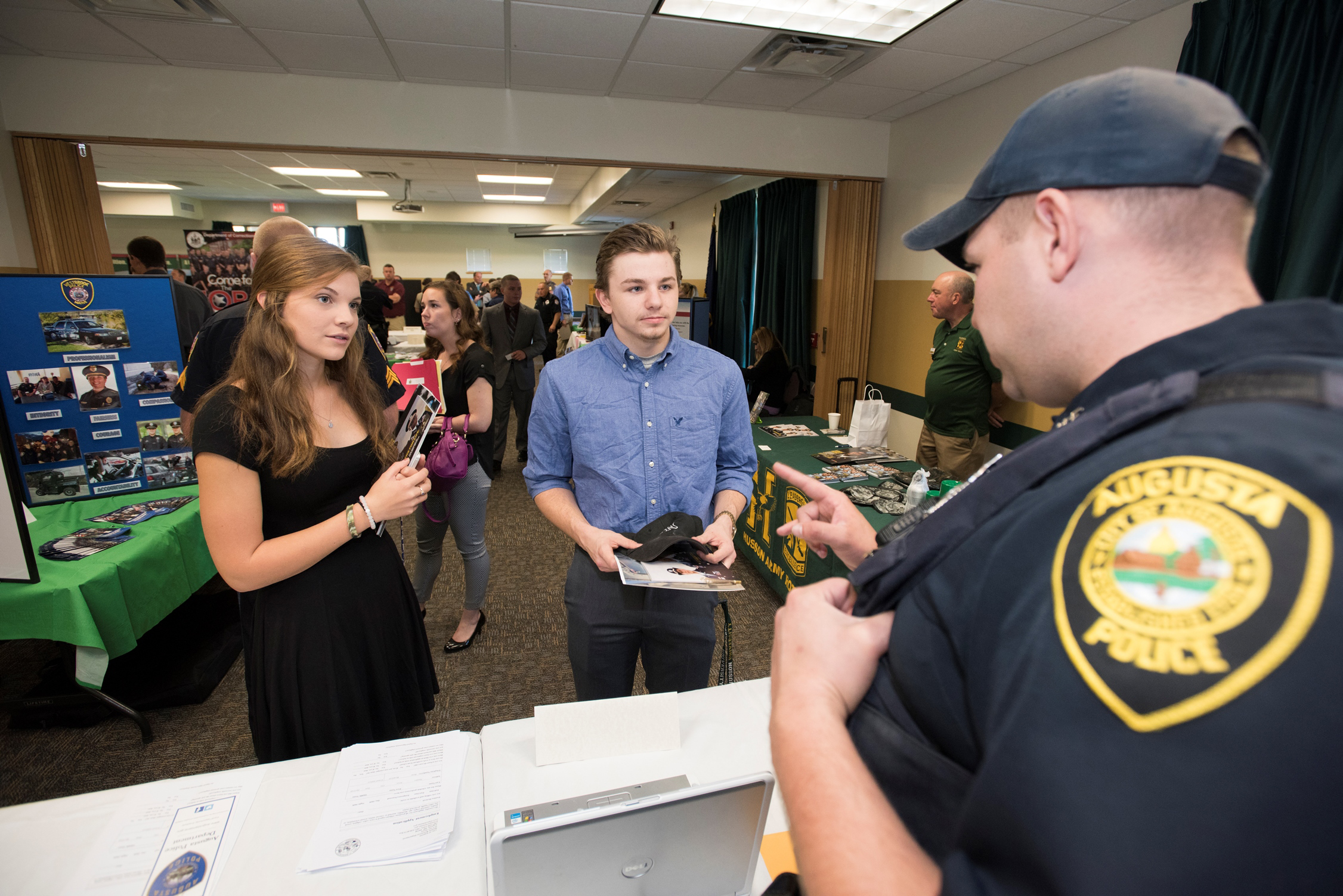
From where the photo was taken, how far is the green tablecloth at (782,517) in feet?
8.90

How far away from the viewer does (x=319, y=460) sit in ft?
4.37

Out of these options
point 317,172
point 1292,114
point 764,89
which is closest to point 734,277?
point 764,89

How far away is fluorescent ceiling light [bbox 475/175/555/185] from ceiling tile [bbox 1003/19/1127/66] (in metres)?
6.42

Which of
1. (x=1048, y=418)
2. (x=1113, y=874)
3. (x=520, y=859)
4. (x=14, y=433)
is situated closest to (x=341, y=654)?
(x=520, y=859)

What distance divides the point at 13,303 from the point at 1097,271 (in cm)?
351

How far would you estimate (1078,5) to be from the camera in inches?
108

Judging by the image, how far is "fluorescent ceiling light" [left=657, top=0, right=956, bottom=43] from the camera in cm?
288

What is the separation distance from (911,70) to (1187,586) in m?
4.30

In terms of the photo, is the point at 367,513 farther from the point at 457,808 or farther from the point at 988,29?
the point at 988,29

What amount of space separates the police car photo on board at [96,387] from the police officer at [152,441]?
148mm

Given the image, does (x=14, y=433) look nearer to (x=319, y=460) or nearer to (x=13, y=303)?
(x=13, y=303)

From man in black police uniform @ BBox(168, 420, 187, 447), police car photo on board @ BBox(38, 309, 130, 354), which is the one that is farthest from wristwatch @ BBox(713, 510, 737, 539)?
police car photo on board @ BBox(38, 309, 130, 354)

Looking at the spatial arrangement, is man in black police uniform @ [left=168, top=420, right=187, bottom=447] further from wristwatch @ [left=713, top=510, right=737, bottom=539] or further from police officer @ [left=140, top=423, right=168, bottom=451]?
wristwatch @ [left=713, top=510, right=737, bottom=539]

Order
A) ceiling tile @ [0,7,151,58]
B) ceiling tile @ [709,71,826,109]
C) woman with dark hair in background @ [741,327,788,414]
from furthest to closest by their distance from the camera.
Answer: woman with dark hair in background @ [741,327,788,414]
ceiling tile @ [709,71,826,109]
ceiling tile @ [0,7,151,58]
